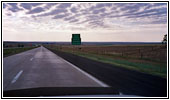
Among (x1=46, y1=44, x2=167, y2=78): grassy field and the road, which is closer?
the road

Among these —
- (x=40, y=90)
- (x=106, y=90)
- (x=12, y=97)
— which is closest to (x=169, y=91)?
(x=106, y=90)

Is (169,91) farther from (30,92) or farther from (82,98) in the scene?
(30,92)

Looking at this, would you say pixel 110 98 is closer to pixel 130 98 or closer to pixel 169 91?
pixel 130 98

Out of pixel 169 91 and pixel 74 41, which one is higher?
pixel 74 41

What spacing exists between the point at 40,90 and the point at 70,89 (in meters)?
1.06

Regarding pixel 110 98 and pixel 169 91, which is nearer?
pixel 110 98

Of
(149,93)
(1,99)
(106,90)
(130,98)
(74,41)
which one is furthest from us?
(74,41)

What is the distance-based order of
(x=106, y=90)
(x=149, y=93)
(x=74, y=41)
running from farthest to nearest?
(x=74, y=41), (x=106, y=90), (x=149, y=93)

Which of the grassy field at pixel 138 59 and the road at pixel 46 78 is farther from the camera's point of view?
the grassy field at pixel 138 59

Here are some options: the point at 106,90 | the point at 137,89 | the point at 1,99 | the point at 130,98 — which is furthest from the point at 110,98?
the point at 1,99

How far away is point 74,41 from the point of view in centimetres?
3406

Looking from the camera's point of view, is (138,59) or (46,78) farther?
(138,59)

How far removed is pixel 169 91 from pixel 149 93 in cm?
120

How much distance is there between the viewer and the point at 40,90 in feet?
25.3
